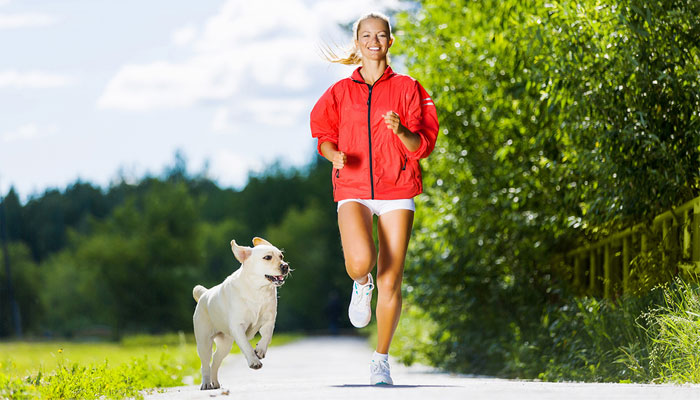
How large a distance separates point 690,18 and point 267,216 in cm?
5668

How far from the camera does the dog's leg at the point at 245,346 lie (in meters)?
5.60

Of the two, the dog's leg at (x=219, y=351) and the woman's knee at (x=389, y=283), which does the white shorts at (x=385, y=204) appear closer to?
the woman's knee at (x=389, y=283)

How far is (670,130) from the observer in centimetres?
823

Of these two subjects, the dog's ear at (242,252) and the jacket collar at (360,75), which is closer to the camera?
the dog's ear at (242,252)

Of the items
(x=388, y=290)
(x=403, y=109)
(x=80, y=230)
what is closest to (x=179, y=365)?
(x=388, y=290)

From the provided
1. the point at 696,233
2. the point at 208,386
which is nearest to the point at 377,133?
the point at 208,386

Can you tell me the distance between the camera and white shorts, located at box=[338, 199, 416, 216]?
19.9 ft

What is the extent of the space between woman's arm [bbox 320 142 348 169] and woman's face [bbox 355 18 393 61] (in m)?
0.64

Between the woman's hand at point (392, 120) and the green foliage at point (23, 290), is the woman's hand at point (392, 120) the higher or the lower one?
the higher one

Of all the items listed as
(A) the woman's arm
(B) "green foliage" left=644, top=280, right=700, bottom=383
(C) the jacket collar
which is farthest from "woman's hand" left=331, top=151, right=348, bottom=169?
(B) "green foliage" left=644, top=280, right=700, bottom=383

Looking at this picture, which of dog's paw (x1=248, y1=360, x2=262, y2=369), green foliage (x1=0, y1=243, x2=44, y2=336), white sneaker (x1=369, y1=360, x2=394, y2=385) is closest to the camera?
dog's paw (x1=248, y1=360, x2=262, y2=369)

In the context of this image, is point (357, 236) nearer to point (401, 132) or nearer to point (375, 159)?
point (375, 159)

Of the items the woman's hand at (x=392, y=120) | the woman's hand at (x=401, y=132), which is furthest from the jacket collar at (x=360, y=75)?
the woman's hand at (x=392, y=120)

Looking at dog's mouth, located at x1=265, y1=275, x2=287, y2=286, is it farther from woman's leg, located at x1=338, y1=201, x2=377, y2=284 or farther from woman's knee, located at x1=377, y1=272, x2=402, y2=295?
woman's knee, located at x1=377, y1=272, x2=402, y2=295
